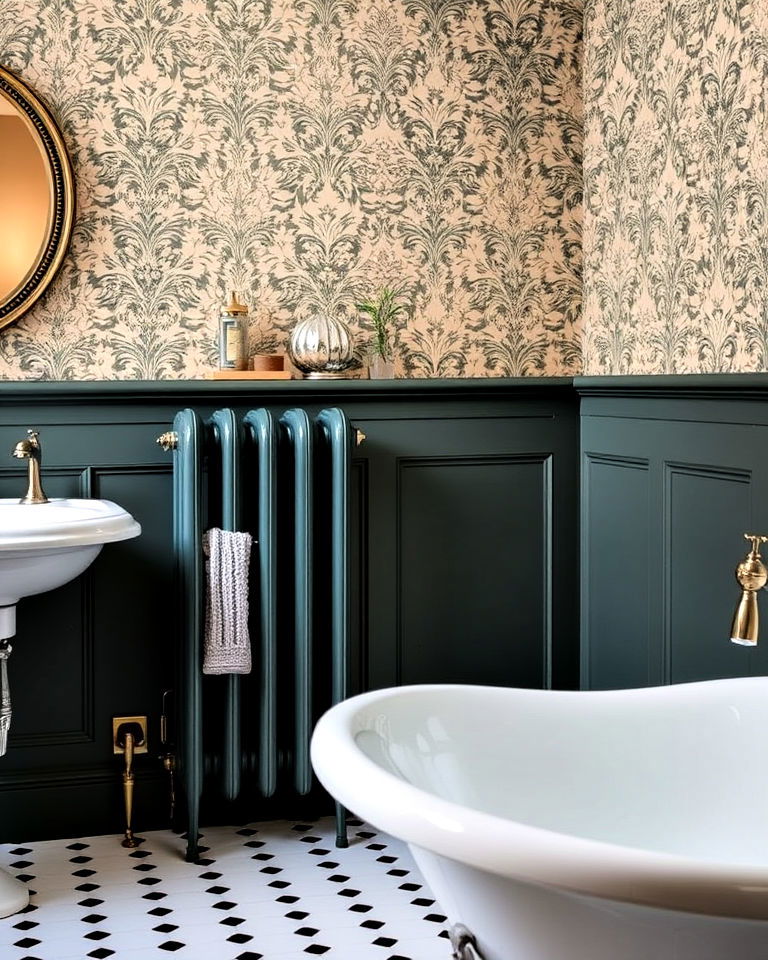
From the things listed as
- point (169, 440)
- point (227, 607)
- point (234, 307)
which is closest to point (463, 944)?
point (227, 607)

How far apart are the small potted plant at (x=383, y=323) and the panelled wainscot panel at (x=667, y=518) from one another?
0.50 metres

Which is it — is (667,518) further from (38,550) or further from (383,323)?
(38,550)

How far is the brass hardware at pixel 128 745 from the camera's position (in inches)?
107

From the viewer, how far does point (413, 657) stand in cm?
295

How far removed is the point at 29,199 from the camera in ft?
8.93

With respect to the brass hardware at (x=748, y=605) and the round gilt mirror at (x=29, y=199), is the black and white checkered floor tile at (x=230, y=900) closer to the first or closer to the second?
the brass hardware at (x=748, y=605)

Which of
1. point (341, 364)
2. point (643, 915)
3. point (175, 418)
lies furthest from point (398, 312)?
point (643, 915)

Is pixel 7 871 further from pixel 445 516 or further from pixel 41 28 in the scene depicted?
pixel 41 28

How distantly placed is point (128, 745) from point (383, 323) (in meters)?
1.23

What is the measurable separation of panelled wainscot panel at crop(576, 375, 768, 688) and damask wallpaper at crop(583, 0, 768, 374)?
90mm

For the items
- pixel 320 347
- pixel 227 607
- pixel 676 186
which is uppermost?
pixel 676 186

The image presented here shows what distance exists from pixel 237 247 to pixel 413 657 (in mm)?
1138

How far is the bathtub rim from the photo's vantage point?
36.6 inches

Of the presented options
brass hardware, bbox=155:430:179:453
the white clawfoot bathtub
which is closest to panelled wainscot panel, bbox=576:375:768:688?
the white clawfoot bathtub
